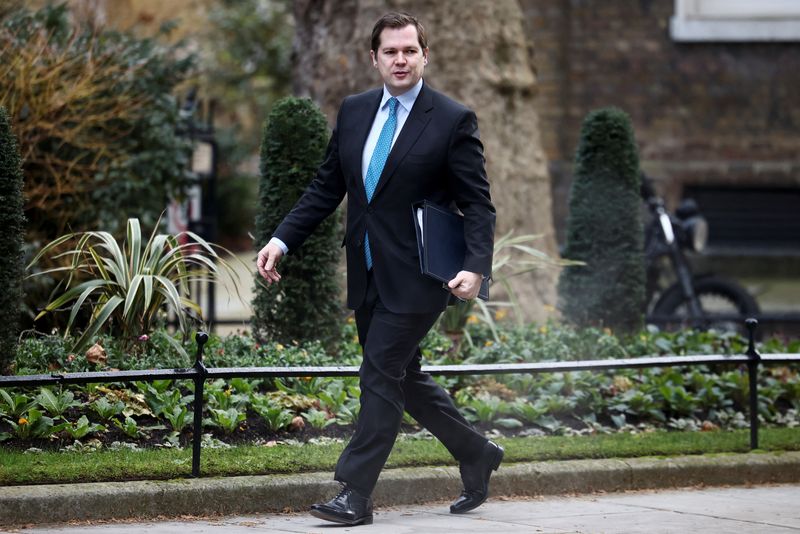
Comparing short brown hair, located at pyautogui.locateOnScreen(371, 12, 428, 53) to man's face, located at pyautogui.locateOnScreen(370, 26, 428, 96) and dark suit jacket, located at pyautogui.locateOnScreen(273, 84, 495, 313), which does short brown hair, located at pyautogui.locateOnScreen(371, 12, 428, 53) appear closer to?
man's face, located at pyautogui.locateOnScreen(370, 26, 428, 96)

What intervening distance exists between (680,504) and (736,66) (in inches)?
482

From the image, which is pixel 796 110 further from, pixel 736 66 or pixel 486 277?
pixel 486 277

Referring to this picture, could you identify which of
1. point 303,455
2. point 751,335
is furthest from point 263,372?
point 751,335

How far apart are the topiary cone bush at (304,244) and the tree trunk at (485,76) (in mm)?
2739

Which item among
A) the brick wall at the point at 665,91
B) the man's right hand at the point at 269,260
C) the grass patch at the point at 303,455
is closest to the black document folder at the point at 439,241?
the man's right hand at the point at 269,260

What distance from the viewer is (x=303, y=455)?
6.37 meters

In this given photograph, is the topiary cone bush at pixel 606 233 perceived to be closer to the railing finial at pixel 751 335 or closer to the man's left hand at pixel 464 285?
the railing finial at pixel 751 335

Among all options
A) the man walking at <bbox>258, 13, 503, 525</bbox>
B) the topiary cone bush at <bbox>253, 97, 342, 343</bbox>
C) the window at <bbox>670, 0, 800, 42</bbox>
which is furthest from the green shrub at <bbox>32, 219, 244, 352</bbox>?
the window at <bbox>670, 0, 800, 42</bbox>

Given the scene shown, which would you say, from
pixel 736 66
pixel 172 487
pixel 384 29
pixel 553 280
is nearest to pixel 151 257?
pixel 172 487

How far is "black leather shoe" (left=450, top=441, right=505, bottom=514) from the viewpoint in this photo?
593 centimetres

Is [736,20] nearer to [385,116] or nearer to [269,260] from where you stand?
[385,116]

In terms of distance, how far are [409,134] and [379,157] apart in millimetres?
152

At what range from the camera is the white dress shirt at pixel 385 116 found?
5695mm

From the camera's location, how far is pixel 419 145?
18.4 ft
